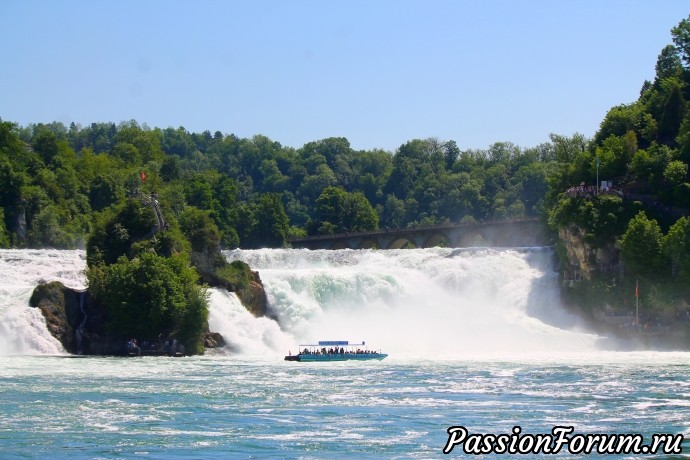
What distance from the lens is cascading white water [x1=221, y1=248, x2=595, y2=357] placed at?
7794 centimetres

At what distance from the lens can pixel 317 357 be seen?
66250 millimetres

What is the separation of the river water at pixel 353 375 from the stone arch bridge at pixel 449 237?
1769cm

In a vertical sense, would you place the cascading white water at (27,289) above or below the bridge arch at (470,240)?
below

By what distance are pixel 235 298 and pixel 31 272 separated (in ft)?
38.0

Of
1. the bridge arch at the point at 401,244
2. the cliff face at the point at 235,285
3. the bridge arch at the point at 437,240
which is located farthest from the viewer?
the bridge arch at the point at 401,244

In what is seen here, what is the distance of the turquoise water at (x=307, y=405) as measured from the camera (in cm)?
3819

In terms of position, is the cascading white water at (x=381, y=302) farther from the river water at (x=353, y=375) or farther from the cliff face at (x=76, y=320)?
the cliff face at (x=76, y=320)

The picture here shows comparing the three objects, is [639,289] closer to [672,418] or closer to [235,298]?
[235,298]

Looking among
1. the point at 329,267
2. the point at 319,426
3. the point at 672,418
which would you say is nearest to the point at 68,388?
the point at 319,426

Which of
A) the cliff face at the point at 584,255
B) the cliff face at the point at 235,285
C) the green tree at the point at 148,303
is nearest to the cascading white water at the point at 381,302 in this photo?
the cliff face at the point at 235,285

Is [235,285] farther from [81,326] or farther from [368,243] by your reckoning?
[368,243]

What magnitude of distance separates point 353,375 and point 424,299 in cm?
2875

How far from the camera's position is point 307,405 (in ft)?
151

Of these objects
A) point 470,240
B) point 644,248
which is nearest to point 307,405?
point 644,248
